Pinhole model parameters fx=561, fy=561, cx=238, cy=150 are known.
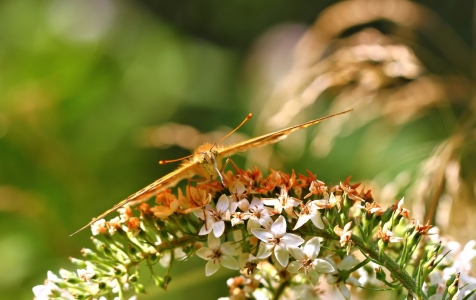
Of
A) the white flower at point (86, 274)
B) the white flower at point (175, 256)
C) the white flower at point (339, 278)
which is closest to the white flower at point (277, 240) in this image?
the white flower at point (339, 278)

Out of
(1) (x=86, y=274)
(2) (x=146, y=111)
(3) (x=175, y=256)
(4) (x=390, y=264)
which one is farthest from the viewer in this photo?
(2) (x=146, y=111)

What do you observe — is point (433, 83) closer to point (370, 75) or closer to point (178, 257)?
point (370, 75)

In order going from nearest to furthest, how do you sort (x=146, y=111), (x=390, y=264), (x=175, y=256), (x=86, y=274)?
(x=390, y=264) < (x=86, y=274) < (x=175, y=256) < (x=146, y=111)

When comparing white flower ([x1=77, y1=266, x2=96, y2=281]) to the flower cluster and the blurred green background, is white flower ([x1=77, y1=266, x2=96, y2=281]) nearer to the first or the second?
the flower cluster

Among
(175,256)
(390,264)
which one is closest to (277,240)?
(390,264)

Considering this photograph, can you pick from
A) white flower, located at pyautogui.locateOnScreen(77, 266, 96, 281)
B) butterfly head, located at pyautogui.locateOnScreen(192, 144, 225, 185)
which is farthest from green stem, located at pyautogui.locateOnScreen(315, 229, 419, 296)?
white flower, located at pyautogui.locateOnScreen(77, 266, 96, 281)

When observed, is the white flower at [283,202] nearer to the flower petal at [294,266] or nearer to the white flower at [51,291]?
the flower petal at [294,266]

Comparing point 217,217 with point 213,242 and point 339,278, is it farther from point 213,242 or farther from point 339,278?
point 339,278
